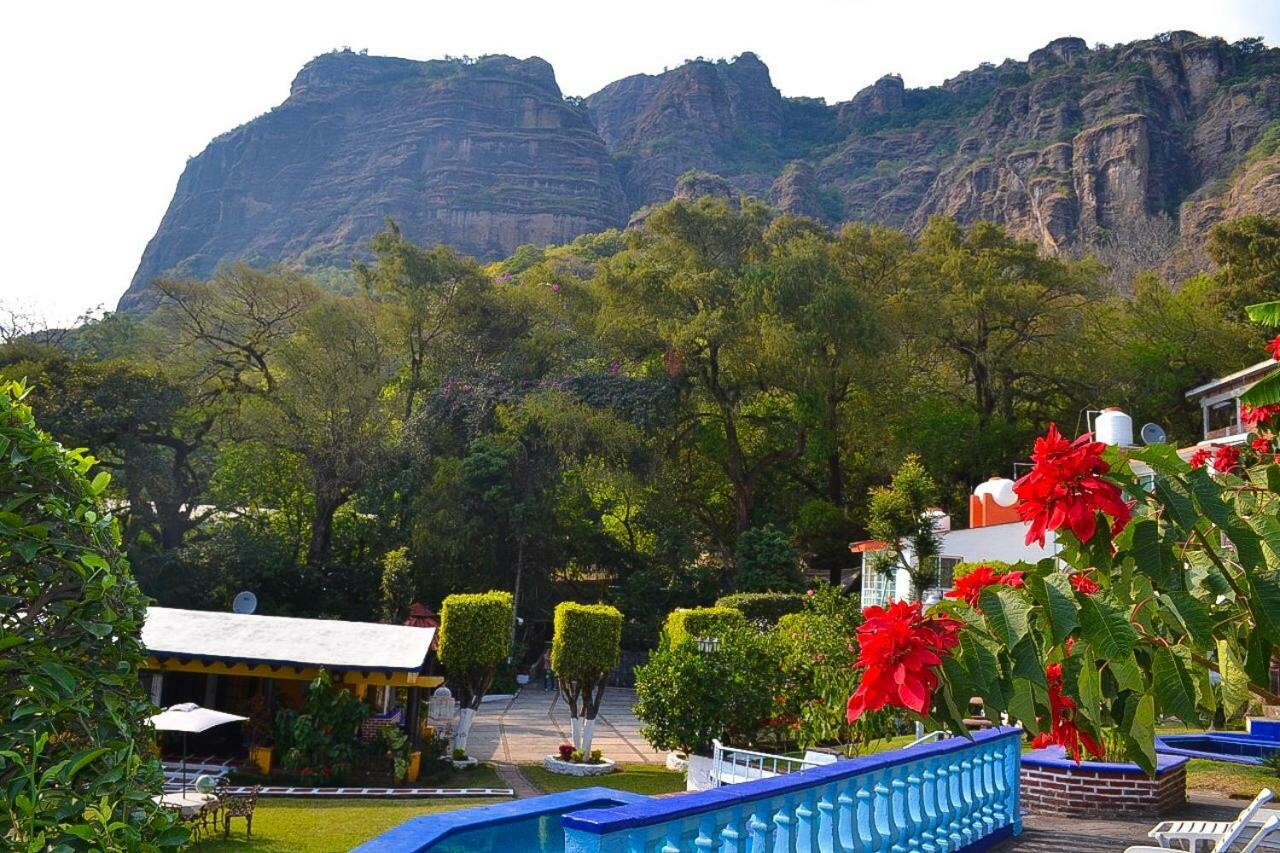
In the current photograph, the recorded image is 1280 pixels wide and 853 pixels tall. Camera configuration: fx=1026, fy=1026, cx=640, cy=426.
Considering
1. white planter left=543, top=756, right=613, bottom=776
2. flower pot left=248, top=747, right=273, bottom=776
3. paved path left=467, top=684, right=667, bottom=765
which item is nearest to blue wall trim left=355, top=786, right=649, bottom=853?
white planter left=543, top=756, right=613, bottom=776

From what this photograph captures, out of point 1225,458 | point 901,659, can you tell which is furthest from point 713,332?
point 901,659

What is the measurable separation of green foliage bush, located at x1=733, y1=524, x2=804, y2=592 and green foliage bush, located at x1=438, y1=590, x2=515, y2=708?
1263 cm

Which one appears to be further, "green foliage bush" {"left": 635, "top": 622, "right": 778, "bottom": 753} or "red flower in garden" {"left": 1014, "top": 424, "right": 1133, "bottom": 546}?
"green foliage bush" {"left": 635, "top": 622, "right": 778, "bottom": 753}

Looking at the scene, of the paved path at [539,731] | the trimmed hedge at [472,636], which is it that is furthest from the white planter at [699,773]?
the trimmed hedge at [472,636]

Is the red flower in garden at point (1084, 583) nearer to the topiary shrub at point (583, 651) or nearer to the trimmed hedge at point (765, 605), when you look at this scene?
the topiary shrub at point (583, 651)

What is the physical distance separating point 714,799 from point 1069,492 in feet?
5.46

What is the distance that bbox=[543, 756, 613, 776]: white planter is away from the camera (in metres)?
18.3

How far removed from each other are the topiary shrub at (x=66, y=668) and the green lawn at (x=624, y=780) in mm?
13810

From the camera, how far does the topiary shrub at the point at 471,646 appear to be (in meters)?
20.1

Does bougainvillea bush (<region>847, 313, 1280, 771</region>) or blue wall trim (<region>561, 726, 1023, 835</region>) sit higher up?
bougainvillea bush (<region>847, 313, 1280, 771</region>)

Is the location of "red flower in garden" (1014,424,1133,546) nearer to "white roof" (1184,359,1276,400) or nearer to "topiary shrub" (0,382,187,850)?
"topiary shrub" (0,382,187,850)

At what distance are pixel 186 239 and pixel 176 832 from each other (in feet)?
487

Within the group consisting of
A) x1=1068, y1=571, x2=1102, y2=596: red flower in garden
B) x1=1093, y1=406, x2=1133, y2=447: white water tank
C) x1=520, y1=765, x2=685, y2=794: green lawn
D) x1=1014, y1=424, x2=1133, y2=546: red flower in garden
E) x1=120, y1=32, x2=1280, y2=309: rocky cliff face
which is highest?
x1=120, y1=32, x2=1280, y2=309: rocky cliff face

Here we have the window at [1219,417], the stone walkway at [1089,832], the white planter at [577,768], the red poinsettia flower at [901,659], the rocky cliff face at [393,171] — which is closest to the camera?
the red poinsettia flower at [901,659]
